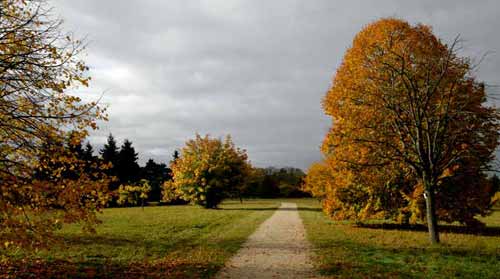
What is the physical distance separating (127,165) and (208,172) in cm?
2522

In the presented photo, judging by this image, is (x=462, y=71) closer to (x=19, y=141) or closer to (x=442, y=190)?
(x=442, y=190)

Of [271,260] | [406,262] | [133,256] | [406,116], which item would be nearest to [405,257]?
[406,262]

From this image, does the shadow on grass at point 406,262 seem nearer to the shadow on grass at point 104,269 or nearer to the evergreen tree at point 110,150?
the shadow on grass at point 104,269

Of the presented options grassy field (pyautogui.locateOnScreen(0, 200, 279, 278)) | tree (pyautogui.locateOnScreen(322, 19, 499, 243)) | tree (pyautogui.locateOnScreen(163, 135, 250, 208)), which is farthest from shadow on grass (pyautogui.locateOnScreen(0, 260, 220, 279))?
tree (pyautogui.locateOnScreen(163, 135, 250, 208))

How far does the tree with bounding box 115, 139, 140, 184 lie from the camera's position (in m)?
60.8

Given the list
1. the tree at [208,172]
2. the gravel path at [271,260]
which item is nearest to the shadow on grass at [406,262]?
the gravel path at [271,260]

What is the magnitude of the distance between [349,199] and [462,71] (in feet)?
27.9

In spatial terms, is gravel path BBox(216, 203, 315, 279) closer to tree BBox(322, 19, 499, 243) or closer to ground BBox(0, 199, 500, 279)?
ground BBox(0, 199, 500, 279)

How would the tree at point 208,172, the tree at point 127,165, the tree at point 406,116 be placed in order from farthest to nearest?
the tree at point 127,165 → the tree at point 208,172 → the tree at point 406,116

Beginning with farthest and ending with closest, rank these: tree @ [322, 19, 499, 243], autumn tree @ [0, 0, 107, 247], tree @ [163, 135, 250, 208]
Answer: tree @ [163, 135, 250, 208]
tree @ [322, 19, 499, 243]
autumn tree @ [0, 0, 107, 247]

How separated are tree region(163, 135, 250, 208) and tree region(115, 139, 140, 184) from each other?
62.8 feet

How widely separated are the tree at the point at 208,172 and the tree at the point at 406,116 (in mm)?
25441

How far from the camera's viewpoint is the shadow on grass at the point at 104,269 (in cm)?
874

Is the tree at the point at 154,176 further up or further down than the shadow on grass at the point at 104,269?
further up
